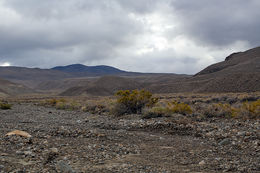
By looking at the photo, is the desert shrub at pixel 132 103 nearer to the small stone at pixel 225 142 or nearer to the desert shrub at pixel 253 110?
the desert shrub at pixel 253 110

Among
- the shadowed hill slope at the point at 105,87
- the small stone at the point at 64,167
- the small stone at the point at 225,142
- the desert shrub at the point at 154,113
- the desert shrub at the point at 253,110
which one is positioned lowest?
the small stone at the point at 225,142

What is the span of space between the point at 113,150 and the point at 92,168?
1963 mm

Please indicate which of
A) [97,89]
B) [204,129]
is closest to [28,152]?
[204,129]

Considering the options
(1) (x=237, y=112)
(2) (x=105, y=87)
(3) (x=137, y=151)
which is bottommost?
(3) (x=137, y=151)

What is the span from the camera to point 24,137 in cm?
966

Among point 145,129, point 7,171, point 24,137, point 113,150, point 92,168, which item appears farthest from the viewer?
point 145,129

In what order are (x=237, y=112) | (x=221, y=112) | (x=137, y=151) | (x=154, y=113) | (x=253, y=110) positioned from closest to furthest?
(x=137, y=151) < (x=253, y=110) < (x=237, y=112) < (x=221, y=112) < (x=154, y=113)

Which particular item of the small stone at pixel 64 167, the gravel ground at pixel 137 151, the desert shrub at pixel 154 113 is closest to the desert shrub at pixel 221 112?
the desert shrub at pixel 154 113

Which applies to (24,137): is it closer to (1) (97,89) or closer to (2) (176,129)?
(2) (176,129)

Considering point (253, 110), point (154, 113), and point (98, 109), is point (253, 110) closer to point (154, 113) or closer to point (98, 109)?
point (154, 113)

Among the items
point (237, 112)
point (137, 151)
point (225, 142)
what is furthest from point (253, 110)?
point (137, 151)

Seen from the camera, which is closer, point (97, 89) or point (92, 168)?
point (92, 168)

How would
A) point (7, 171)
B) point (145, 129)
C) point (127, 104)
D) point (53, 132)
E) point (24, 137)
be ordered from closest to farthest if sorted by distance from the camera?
point (7, 171), point (24, 137), point (53, 132), point (145, 129), point (127, 104)

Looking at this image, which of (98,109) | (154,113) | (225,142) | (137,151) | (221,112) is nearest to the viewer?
(137,151)
